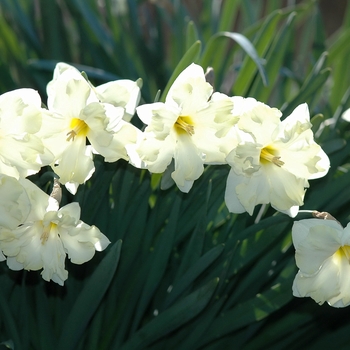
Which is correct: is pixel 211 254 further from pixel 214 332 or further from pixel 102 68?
pixel 102 68

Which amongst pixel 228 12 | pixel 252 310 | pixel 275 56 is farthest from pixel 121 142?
pixel 228 12

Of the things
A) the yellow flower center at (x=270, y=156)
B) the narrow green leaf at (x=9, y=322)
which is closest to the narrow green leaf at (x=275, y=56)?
the yellow flower center at (x=270, y=156)

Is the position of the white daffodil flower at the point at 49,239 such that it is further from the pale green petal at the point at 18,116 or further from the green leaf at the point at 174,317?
the green leaf at the point at 174,317

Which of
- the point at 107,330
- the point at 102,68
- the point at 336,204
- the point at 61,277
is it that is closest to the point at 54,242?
the point at 61,277

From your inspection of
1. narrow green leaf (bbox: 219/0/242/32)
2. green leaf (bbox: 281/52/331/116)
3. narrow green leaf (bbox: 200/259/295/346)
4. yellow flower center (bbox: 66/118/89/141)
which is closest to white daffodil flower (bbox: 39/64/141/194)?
yellow flower center (bbox: 66/118/89/141)

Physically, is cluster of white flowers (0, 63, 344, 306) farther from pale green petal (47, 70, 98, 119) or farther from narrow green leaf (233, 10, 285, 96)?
narrow green leaf (233, 10, 285, 96)

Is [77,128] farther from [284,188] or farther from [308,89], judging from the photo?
[308,89]

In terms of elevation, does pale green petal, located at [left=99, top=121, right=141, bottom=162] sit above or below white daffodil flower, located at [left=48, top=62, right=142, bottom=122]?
below
